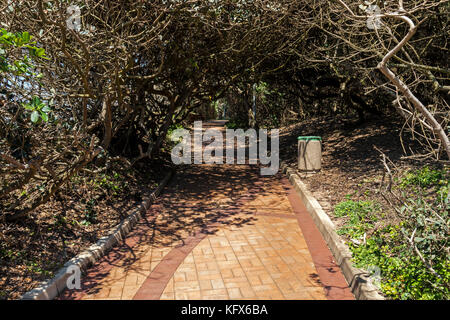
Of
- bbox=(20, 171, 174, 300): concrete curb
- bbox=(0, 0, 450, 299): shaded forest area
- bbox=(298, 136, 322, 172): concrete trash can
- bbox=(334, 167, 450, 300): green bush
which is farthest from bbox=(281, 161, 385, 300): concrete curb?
bbox=(20, 171, 174, 300): concrete curb

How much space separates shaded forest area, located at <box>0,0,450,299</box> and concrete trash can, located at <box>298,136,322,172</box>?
6.57 feet

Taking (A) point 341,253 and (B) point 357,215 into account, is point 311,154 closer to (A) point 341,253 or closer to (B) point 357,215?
(B) point 357,215

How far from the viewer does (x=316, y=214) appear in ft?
21.5

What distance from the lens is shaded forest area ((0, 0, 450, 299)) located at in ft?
14.9

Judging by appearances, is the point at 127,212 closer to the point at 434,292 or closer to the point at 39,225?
the point at 39,225

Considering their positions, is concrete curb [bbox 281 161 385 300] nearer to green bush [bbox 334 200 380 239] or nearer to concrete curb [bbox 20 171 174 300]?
green bush [bbox 334 200 380 239]

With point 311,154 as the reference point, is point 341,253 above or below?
below

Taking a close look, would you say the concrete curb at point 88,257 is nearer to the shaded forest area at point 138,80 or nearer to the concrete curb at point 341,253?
the shaded forest area at point 138,80

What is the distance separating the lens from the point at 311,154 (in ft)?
30.8

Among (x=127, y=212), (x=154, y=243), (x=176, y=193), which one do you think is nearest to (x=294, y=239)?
(x=154, y=243)

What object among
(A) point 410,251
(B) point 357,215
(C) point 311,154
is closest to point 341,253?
Result: (A) point 410,251

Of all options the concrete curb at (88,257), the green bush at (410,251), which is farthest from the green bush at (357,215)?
the concrete curb at (88,257)

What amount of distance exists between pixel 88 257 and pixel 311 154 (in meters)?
6.21
